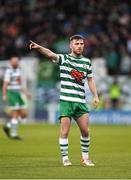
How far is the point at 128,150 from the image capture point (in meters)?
18.3

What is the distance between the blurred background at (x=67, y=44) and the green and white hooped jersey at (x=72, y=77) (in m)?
20.8

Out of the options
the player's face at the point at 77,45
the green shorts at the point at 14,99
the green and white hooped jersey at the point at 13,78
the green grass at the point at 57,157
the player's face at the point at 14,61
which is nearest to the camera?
the green grass at the point at 57,157

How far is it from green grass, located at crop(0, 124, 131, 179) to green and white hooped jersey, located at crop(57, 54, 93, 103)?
128cm

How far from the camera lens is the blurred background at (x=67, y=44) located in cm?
3562

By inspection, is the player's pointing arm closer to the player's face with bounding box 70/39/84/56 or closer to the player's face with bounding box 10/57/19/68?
the player's face with bounding box 70/39/84/56

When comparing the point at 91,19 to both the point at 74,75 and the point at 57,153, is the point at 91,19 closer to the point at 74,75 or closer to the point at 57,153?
the point at 57,153

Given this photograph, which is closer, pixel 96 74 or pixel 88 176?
pixel 88 176

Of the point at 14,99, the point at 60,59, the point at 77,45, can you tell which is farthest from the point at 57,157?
the point at 14,99

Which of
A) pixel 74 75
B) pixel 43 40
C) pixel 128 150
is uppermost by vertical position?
pixel 43 40

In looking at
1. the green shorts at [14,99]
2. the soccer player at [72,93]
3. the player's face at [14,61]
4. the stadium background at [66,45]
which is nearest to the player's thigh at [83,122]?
the soccer player at [72,93]

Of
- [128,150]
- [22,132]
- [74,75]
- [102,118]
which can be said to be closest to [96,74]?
[102,118]

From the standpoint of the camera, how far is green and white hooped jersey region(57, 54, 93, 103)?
1341cm

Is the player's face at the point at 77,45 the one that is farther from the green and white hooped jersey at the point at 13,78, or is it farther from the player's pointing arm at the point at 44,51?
the green and white hooped jersey at the point at 13,78

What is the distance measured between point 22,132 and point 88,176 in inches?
612
